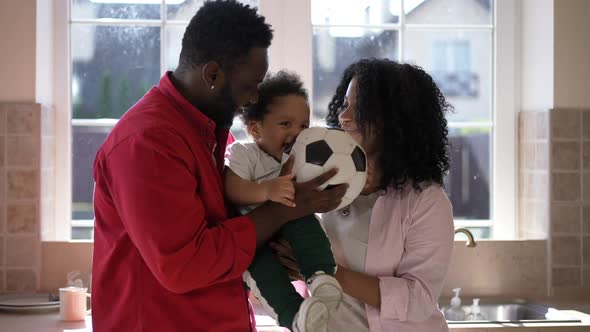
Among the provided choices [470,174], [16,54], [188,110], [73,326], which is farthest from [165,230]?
[470,174]

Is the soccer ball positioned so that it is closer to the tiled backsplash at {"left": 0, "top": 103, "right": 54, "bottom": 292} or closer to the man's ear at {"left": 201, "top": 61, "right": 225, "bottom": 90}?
the man's ear at {"left": 201, "top": 61, "right": 225, "bottom": 90}

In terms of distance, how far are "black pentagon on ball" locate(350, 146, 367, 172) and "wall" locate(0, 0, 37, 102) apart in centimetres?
167

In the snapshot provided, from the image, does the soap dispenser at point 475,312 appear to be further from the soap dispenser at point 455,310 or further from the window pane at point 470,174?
the window pane at point 470,174

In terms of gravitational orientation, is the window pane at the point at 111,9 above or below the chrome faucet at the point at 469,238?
above

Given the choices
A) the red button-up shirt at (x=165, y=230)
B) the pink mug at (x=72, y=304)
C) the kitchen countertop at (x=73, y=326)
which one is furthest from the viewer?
the pink mug at (x=72, y=304)

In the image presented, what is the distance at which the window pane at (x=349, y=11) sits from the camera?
3.40m

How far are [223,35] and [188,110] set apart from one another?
0.16 m

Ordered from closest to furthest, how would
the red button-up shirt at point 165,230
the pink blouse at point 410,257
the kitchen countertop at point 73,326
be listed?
the red button-up shirt at point 165,230 → the pink blouse at point 410,257 → the kitchen countertop at point 73,326

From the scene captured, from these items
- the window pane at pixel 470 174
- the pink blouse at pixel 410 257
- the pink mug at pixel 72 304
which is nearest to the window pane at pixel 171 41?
the pink mug at pixel 72 304

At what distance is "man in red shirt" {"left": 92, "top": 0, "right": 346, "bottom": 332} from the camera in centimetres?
157

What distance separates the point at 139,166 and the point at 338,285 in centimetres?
48

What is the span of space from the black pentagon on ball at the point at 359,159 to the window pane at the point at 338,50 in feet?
5.05

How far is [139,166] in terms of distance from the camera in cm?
156

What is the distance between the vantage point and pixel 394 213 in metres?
1.97
